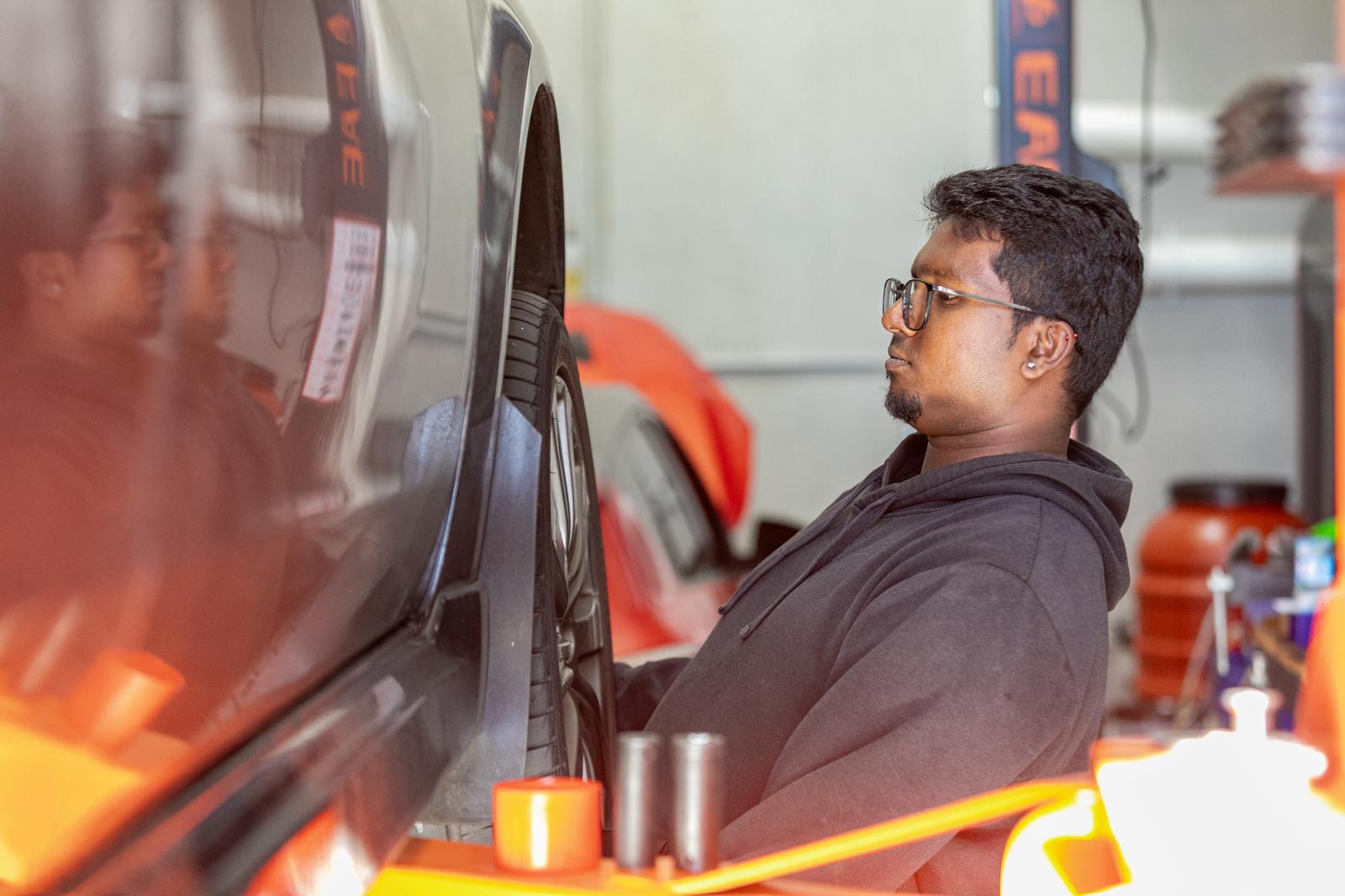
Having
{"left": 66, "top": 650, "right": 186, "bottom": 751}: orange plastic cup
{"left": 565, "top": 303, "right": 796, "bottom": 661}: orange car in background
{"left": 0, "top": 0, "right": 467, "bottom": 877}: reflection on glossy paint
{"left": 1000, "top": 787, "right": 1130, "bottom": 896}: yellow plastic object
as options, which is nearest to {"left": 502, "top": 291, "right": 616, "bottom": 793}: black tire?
{"left": 0, "top": 0, "right": 467, "bottom": 877}: reflection on glossy paint

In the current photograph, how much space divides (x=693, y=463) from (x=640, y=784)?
3936 millimetres

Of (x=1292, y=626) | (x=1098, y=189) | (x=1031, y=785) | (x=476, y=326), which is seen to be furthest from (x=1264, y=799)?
(x=1292, y=626)

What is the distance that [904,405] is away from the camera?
5.17 ft

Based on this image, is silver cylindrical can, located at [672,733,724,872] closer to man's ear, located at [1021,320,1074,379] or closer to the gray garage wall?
man's ear, located at [1021,320,1074,379]

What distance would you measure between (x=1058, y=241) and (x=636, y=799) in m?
1.00

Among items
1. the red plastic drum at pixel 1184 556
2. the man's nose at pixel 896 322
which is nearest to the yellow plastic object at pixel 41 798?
the man's nose at pixel 896 322

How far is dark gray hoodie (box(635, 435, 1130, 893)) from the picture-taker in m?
1.13

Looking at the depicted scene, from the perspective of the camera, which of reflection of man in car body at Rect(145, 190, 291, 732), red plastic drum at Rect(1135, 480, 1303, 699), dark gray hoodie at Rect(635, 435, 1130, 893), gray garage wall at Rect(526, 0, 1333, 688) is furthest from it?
gray garage wall at Rect(526, 0, 1333, 688)

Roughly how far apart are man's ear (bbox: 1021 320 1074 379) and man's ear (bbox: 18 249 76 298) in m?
1.23

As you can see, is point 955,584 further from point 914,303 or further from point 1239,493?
point 1239,493

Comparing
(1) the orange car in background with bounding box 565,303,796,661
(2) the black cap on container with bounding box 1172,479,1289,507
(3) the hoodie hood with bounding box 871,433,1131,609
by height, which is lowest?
(2) the black cap on container with bounding box 1172,479,1289,507

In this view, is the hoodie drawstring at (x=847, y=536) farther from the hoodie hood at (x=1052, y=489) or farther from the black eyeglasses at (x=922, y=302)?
the black eyeglasses at (x=922, y=302)

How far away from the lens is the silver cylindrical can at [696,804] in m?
0.72

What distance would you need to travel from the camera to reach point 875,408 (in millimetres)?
6773
